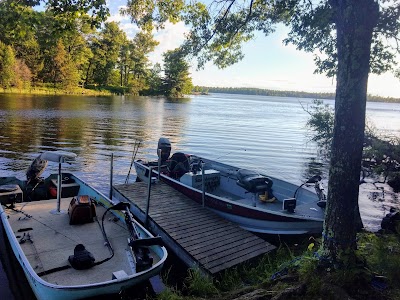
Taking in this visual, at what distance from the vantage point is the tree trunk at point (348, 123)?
3.37 metres

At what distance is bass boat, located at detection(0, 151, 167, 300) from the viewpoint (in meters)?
4.72

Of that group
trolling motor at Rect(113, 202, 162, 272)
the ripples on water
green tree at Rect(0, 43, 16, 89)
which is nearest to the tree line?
green tree at Rect(0, 43, 16, 89)

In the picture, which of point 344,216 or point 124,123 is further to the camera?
point 124,123

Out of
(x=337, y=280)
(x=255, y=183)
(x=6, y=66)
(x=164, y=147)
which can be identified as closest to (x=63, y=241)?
(x=337, y=280)

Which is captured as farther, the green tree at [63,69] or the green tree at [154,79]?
the green tree at [154,79]

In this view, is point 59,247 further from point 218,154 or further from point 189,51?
point 218,154

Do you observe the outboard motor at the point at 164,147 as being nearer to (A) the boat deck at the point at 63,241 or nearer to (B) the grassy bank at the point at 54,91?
(A) the boat deck at the point at 63,241

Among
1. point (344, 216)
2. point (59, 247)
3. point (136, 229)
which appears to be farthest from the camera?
point (136, 229)

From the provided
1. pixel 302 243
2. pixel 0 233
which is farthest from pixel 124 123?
pixel 302 243

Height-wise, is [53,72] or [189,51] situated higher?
[53,72]

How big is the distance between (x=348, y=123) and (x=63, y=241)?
529 centimetres

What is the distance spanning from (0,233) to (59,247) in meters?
3.36

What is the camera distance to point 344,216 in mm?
3639

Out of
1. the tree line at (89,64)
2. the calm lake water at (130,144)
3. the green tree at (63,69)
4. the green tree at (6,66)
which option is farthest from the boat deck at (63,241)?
the green tree at (63,69)
